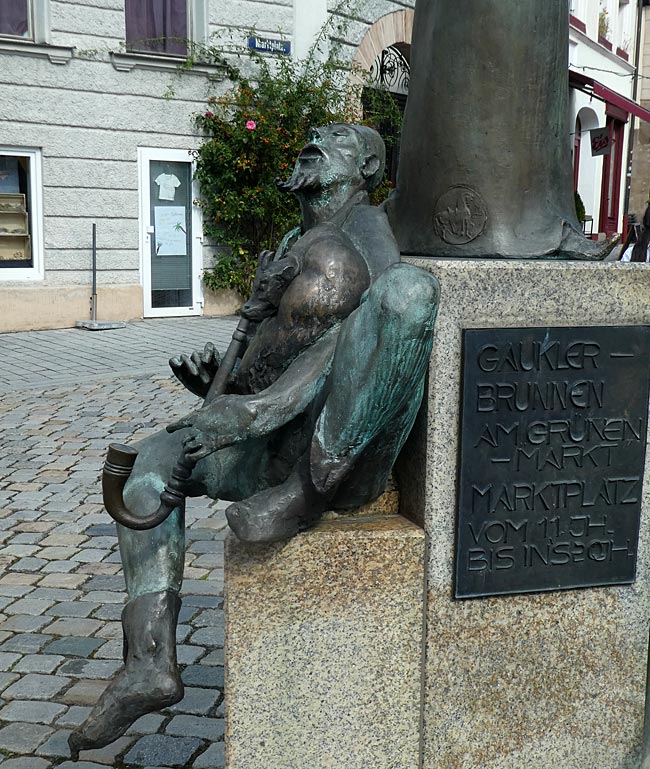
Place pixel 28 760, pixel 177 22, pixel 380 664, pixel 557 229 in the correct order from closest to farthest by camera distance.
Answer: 1. pixel 380 664
2. pixel 557 229
3. pixel 28 760
4. pixel 177 22

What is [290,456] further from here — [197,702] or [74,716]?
[74,716]

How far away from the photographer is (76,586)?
427 centimetres

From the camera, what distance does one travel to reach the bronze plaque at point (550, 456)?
93.7 inches

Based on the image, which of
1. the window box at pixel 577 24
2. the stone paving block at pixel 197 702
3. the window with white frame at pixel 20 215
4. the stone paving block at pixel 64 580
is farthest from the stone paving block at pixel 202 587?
the window box at pixel 577 24

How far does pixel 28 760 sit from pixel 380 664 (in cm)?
125

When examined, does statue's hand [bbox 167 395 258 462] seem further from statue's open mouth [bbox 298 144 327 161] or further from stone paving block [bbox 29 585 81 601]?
stone paving block [bbox 29 585 81 601]

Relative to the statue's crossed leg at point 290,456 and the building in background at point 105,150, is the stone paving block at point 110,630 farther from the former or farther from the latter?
the building in background at point 105,150

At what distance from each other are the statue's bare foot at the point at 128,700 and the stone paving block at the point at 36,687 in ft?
3.70

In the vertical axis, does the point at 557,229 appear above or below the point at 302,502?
above

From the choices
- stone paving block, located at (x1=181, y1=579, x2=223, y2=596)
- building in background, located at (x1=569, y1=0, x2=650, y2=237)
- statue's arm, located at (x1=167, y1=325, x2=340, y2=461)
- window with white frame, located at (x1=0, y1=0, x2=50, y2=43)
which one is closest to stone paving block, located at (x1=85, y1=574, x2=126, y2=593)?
stone paving block, located at (x1=181, y1=579, x2=223, y2=596)

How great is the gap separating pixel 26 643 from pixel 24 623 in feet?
0.60

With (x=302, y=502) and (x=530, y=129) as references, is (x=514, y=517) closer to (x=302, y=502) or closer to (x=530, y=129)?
(x=302, y=502)

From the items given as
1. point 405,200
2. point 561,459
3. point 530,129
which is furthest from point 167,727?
point 530,129

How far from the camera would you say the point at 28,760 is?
2953 mm
